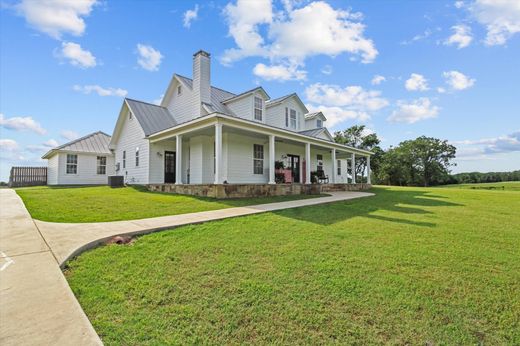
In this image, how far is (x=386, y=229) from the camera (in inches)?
209

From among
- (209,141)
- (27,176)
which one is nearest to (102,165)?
(27,176)

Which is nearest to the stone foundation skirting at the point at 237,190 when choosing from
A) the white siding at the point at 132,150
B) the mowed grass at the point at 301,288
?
the white siding at the point at 132,150

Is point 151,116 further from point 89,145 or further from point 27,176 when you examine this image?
point 27,176

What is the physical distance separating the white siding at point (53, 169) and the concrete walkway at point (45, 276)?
1503 cm

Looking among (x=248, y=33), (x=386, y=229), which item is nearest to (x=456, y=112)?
(x=248, y=33)

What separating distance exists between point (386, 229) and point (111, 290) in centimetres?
504

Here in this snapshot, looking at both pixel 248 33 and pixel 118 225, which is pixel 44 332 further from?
pixel 248 33

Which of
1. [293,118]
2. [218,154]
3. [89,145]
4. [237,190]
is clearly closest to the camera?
[218,154]

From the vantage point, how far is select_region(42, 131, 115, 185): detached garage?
58.3 ft

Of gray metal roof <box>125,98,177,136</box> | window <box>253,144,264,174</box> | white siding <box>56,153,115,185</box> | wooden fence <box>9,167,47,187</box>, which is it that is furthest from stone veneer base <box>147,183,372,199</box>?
wooden fence <box>9,167,47,187</box>

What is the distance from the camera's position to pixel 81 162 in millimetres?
18484

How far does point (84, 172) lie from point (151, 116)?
7813 millimetres

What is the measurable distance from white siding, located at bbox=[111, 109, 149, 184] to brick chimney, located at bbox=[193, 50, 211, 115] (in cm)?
402

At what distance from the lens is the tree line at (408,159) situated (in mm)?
38281
